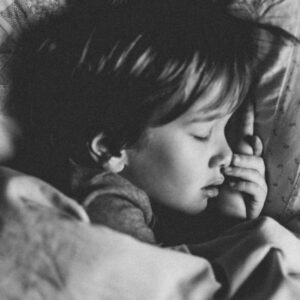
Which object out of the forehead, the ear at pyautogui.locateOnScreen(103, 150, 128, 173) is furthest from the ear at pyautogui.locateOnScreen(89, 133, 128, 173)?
the forehead

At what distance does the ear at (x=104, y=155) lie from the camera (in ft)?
2.02

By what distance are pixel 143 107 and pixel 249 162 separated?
163mm

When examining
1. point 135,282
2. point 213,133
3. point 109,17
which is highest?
point 109,17

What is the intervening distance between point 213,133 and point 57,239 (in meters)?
0.26

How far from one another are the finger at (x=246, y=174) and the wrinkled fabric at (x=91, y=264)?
0.49 ft

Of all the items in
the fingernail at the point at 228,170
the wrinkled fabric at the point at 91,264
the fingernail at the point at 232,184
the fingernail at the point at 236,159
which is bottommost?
the wrinkled fabric at the point at 91,264

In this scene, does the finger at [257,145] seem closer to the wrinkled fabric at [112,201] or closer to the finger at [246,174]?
the finger at [246,174]

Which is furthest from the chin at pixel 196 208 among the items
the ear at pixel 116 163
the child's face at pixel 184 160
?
the ear at pixel 116 163

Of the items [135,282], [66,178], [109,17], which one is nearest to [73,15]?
[109,17]

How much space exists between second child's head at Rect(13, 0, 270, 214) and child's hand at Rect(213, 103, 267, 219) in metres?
0.02

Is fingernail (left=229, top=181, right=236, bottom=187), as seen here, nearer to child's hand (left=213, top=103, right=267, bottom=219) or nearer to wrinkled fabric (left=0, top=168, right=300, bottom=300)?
child's hand (left=213, top=103, right=267, bottom=219)

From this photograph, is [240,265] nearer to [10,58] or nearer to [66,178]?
[66,178]

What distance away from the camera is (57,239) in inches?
17.8

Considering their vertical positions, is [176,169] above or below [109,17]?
below
